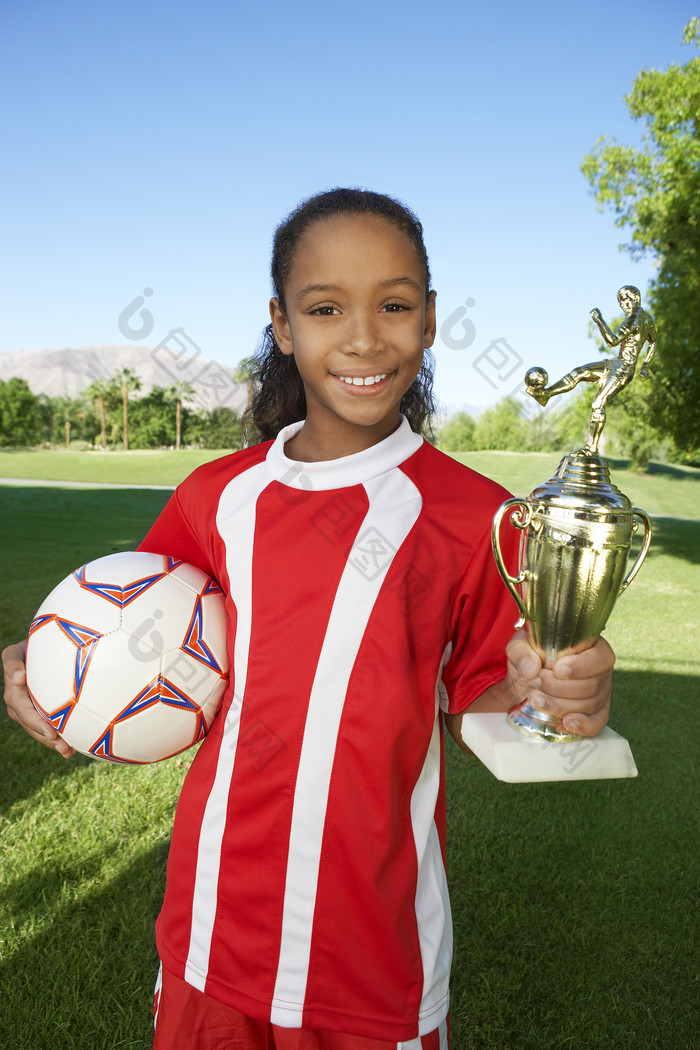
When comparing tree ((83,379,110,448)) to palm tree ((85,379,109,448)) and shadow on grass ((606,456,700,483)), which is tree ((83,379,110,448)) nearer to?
palm tree ((85,379,109,448))

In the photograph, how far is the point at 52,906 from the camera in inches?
97.8

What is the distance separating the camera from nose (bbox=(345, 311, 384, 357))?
125cm

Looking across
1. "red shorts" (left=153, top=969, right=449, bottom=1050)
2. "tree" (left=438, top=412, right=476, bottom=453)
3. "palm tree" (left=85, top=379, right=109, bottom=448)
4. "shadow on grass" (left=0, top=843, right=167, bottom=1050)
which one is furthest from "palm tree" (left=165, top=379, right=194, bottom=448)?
"red shorts" (left=153, top=969, right=449, bottom=1050)

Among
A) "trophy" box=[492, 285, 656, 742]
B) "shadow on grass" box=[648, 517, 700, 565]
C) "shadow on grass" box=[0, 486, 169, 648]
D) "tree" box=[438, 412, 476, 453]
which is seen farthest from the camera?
"tree" box=[438, 412, 476, 453]

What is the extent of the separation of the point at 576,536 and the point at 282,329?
Result: 772 millimetres

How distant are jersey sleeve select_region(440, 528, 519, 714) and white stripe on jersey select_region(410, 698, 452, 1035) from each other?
0.12m

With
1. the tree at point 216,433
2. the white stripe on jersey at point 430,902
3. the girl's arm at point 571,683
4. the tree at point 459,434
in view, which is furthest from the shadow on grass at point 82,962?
the tree at point 459,434

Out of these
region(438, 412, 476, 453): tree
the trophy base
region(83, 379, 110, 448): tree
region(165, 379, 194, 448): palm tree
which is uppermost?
the trophy base

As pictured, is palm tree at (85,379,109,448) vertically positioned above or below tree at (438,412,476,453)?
above

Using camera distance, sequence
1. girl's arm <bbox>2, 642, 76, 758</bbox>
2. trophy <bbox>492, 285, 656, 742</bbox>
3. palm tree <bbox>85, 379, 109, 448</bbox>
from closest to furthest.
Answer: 1. trophy <bbox>492, 285, 656, 742</bbox>
2. girl's arm <bbox>2, 642, 76, 758</bbox>
3. palm tree <bbox>85, 379, 109, 448</bbox>

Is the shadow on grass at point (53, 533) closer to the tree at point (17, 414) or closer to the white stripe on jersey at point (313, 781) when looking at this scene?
the white stripe on jersey at point (313, 781)

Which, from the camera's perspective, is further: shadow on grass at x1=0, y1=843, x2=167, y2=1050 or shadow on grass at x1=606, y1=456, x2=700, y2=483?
shadow on grass at x1=606, y1=456, x2=700, y2=483

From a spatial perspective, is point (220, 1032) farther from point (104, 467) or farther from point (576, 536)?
point (104, 467)

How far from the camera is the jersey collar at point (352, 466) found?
1.31m
